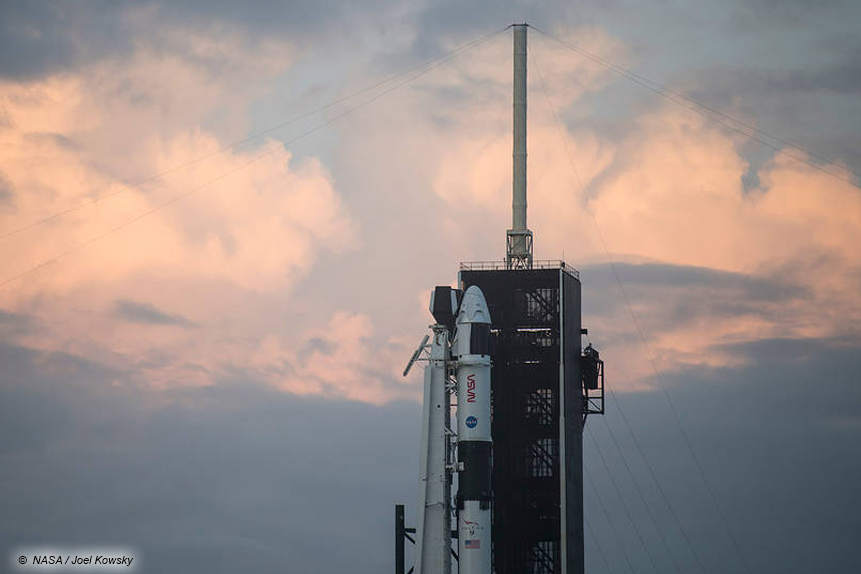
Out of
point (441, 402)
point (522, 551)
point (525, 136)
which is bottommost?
point (522, 551)

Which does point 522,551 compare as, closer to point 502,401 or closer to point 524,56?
point 502,401

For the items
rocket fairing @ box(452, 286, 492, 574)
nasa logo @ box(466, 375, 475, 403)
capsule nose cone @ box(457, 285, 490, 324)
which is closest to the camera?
rocket fairing @ box(452, 286, 492, 574)

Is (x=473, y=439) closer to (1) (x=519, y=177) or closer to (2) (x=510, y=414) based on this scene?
(2) (x=510, y=414)

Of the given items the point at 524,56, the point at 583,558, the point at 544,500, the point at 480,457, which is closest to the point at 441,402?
the point at 480,457

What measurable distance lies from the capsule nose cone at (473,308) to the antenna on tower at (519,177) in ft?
32.7

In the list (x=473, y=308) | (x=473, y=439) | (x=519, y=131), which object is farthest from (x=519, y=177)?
(x=473, y=439)

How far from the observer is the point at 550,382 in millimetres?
109500

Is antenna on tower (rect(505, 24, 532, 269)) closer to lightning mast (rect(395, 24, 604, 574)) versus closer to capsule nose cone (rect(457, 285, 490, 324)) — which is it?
lightning mast (rect(395, 24, 604, 574))

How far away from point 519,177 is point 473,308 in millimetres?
15825

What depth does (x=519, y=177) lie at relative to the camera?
114m

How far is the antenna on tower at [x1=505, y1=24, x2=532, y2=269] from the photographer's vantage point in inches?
4454

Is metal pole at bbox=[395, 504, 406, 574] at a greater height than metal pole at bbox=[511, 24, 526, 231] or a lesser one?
lesser

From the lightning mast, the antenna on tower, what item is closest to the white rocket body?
the lightning mast

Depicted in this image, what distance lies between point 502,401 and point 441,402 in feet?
27.6
